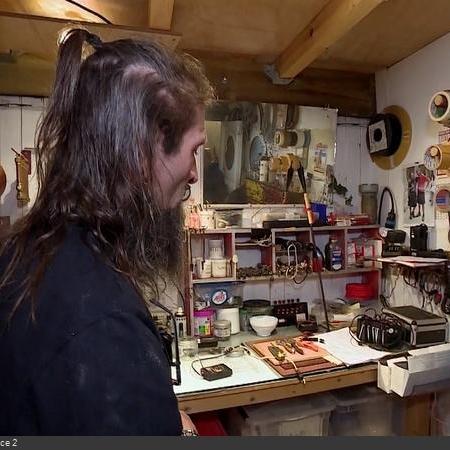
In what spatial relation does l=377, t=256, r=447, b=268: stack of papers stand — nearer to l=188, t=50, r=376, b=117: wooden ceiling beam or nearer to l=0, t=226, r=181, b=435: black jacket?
l=188, t=50, r=376, b=117: wooden ceiling beam

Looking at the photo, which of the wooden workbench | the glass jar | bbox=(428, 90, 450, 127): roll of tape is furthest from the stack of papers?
the glass jar

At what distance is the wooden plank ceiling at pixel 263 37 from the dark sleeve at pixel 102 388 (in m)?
1.46

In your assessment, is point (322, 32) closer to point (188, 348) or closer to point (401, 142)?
point (401, 142)

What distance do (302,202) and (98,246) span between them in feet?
6.64

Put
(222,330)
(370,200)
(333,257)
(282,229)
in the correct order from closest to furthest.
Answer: (222,330) → (282,229) → (333,257) → (370,200)

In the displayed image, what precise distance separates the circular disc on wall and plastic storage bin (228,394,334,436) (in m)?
1.45

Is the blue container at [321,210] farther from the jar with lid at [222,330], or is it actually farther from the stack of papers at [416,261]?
the jar with lid at [222,330]

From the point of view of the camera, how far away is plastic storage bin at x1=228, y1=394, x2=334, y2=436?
1805 millimetres

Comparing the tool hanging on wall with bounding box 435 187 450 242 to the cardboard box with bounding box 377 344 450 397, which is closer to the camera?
the cardboard box with bounding box 377 344 450 397

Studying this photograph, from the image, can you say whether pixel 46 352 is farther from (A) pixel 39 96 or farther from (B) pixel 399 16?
(B) pixel 399 16

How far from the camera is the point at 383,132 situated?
2434 millimetres

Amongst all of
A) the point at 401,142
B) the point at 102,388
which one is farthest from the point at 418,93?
the point at 102,388

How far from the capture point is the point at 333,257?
2.37 metres

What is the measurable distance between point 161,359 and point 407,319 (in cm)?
176
